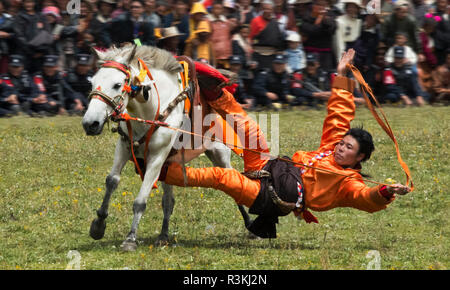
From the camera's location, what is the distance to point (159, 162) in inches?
327

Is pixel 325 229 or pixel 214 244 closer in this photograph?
pixel 214 244

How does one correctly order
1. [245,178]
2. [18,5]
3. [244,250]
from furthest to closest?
[18,5] < [244,250] < [245,178]

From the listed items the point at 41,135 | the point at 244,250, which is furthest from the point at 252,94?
the point at 244,250

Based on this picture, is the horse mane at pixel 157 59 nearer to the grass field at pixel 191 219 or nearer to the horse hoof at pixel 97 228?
the horse hoof at pixel 97 228

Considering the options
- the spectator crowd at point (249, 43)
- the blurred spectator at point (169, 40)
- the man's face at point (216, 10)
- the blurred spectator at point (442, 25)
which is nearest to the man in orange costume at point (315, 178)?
the blurred spectator at point (169, 40)

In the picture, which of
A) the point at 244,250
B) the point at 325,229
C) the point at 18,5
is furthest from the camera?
the point at 18,5

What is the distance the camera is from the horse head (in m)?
7.37

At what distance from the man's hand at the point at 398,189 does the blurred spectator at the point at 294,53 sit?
8312 mm

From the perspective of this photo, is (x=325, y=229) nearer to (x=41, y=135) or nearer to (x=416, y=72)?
(x=41, y=135)

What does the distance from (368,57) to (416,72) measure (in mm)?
1047

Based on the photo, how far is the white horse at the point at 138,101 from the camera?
764cm

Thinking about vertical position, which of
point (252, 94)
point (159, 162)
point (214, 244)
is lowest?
point (252, 94)

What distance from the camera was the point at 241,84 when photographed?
603 inches

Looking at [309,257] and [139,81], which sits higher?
[139,81]
